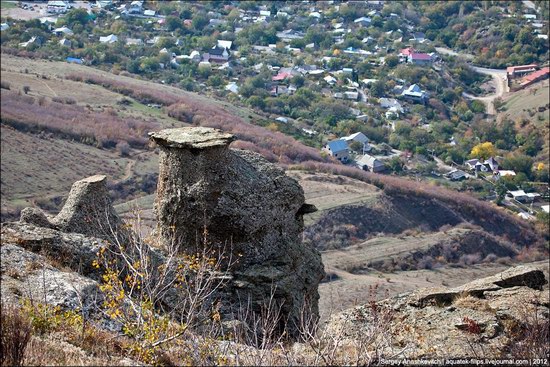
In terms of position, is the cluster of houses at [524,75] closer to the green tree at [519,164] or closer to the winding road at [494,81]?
the winding road at [494,81]

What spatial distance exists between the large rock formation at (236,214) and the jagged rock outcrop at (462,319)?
1.35 m

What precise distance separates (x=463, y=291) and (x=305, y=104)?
81548 mm

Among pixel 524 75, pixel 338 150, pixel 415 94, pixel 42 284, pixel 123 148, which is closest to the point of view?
pixel 42 284

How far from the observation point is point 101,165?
2371 inches

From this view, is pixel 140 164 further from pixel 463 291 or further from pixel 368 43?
pixel 368 43

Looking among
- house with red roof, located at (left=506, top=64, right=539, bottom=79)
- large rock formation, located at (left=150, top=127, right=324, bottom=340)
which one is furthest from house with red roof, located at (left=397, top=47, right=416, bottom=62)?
large rock formation, located at (left=150, top=127, right=324, bottom=340)

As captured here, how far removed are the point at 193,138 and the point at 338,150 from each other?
63395 millimetres

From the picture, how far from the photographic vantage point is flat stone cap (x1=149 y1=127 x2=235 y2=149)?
16.4 m

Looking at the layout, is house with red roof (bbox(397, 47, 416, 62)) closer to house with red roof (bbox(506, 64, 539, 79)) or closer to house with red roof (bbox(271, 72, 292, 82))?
house with red roof (bbox(506, 64, 539, 79))

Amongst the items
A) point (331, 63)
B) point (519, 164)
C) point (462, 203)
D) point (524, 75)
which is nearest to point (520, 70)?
point (524, 75)

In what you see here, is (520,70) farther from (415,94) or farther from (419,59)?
(415,94)

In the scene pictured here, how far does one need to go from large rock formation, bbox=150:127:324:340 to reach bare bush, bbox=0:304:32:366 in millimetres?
6211

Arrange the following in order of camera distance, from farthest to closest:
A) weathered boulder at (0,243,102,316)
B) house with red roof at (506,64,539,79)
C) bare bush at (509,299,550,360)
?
1. house with red roof at (506,64,539,79)
2. bare bush at (509,299,550,360)
3. weathered boulder at (0,243,102,316)

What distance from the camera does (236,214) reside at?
16531 mm
